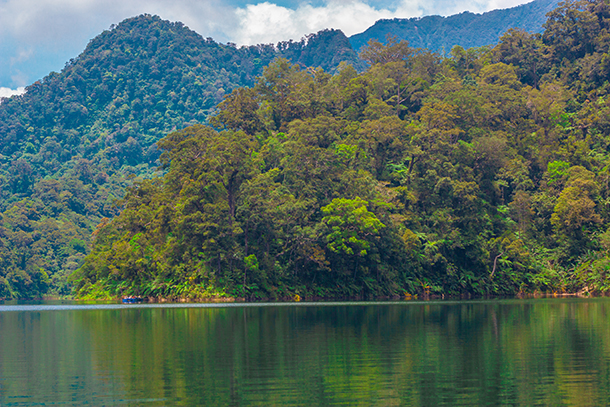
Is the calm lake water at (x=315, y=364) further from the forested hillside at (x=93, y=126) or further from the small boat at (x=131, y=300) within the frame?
the forested hillside at (x=93, y=126)

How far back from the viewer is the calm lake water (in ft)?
37.7

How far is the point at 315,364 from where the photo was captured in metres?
15.1

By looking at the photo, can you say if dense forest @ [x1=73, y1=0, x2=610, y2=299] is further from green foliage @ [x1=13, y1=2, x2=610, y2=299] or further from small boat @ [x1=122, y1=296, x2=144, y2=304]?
small boat @ [x1=122, y1=296, x2=144, y2=304]

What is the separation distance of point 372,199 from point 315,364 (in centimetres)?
4186

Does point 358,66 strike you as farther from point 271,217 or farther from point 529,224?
point 271,217

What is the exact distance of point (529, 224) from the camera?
62.1m

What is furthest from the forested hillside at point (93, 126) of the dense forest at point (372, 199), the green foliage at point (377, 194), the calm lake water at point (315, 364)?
the calm lake water at point (315, 364)

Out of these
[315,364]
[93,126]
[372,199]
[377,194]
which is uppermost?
[93,126]

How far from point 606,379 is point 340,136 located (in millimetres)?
54255

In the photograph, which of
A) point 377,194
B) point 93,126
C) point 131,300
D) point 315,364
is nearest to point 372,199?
point 377,194

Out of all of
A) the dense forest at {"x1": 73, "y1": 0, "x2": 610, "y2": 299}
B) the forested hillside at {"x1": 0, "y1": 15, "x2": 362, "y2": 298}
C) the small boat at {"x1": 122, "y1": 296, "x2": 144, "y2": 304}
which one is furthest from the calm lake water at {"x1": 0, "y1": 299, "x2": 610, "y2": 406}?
the forested hillside at {"x1": 0, "y1": 15, "x2": 362, "y2": 298}

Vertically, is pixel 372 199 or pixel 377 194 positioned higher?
pixel 377 194

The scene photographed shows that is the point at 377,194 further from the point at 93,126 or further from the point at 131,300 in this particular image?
A: the point at 93,126

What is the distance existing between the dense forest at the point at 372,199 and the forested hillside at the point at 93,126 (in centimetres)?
3689
